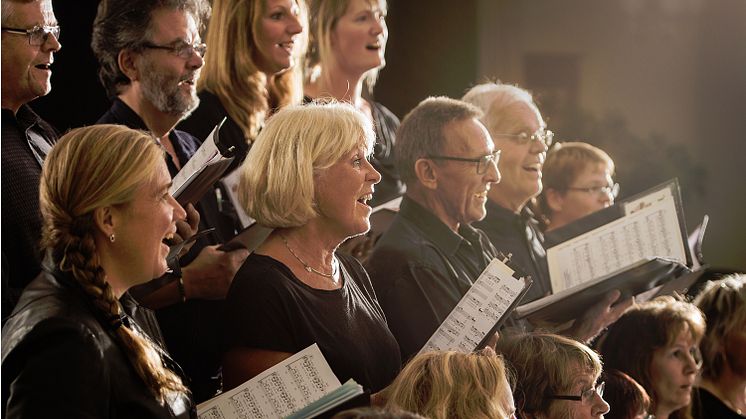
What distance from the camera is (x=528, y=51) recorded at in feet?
19.1

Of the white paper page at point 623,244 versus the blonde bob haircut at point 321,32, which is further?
the blonde bob haircut at point 321,32

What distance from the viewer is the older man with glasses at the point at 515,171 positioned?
12.7 ft

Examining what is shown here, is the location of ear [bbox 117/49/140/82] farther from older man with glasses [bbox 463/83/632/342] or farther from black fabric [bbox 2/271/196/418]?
older man with glasses [bbox 463/83/632/342]

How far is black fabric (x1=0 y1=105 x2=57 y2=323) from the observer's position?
2.54 m

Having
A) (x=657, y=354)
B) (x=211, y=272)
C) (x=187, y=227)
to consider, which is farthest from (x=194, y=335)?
(x=657, y=354)

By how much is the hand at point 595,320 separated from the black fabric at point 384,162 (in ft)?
Result: 2.47

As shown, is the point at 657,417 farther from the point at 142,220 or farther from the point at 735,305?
the point at 142,220

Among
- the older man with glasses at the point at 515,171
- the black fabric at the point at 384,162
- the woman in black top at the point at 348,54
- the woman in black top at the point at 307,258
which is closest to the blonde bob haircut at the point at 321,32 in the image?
the woman in black top at the point at 348,54

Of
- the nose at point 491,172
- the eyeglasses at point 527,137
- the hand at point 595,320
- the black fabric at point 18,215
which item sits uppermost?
the black fabric at point 18,215

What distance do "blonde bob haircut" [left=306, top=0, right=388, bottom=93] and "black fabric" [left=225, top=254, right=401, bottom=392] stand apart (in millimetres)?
1204

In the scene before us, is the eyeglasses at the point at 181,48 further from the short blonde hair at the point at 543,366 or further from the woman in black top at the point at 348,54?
the short blonde hair at the point at 543,366

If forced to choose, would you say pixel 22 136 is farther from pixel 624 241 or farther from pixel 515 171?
pixel 624 241

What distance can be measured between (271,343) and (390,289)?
60 centimetres

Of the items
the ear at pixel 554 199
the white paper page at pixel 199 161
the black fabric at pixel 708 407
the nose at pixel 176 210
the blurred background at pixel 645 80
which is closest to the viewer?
the nose at pixel 176 210
